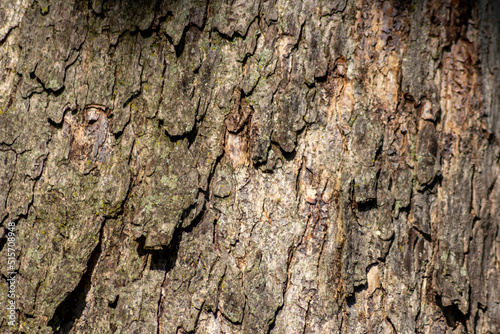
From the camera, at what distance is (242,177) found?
1174 mm

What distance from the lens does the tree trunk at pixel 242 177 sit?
1.15 meters

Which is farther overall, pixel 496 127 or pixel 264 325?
pixel 496 127

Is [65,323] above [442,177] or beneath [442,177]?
beneath

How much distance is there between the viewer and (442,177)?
121cm

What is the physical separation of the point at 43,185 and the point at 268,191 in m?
0.81

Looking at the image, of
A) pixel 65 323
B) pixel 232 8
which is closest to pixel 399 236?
pixel 232 8

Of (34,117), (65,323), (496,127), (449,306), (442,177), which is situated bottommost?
(65,323)

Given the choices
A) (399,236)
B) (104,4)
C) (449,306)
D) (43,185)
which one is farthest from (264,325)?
(104,4)

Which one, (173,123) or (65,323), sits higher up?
(173,123)

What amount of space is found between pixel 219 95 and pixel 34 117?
68 centimetres

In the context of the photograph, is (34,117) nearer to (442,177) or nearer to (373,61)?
(373,61)

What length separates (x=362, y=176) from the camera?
1.16 m

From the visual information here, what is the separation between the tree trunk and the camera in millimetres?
1152

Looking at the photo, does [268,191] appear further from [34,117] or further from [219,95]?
[34,117]
